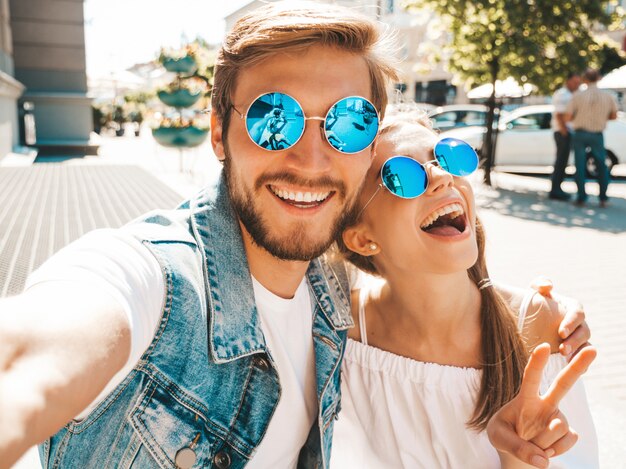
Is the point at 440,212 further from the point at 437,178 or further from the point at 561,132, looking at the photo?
the point at 561,132

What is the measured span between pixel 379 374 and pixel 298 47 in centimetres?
130

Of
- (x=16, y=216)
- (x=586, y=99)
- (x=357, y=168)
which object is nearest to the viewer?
(x=357, y=168)

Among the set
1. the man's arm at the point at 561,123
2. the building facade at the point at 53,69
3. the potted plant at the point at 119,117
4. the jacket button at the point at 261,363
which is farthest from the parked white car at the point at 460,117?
the potted plant at the point at 119,117

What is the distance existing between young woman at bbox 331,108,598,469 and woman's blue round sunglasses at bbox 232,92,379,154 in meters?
0.27

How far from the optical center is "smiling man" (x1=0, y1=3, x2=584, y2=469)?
3.55 feet

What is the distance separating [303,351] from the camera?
1.90 meters

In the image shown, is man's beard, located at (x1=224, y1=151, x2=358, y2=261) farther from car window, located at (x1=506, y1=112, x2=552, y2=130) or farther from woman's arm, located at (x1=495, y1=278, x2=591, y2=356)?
car window, located at (x1=506, y1=112, x2=552, y2=130)

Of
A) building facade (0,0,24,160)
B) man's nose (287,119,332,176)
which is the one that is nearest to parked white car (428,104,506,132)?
→ building facade (0,0,24,160)

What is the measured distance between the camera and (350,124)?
6.35ft

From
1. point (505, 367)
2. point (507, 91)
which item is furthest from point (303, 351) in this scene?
point (507, 91)

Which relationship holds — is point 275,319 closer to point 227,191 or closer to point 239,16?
point 227,191

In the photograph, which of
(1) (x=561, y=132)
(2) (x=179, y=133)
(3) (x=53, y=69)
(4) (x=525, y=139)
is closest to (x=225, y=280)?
(2) (x=179, y=133)

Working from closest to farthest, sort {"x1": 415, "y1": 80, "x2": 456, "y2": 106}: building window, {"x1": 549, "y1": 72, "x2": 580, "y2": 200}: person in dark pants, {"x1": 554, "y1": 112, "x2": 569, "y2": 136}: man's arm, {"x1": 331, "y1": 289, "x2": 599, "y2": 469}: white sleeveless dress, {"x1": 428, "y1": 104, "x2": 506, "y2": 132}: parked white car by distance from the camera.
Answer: {"x1": 331, "y1": 289, "x2": 599, "y2": 469}: white sleeveless dress < {"x1": 549, "y1": 72, "x2": 580, "y2": 200}: person in dark pants < {"x1": 554, "y1": 112, "x2": 569, "y2": 136}: man's arm < {"x1": 428, "y1": 104, "x2": 506, "y2": 132}: parked white car < {"x1": 415, "y1": 80, "x2": 456, "y2": 106}: building window

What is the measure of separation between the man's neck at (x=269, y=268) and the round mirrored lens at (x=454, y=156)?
0.72 metres
